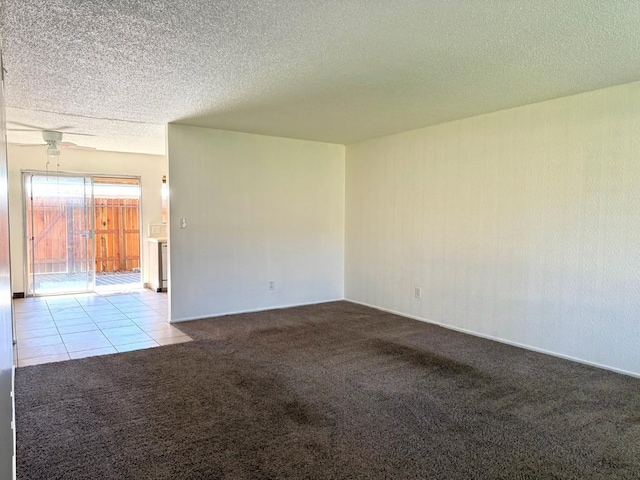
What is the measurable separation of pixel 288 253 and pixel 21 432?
391 cm

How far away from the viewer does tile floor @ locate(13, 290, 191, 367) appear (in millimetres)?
4047

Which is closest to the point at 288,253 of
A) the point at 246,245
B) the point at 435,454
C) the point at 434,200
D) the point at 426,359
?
the point at 246,245

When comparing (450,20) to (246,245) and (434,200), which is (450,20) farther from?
(246,245)

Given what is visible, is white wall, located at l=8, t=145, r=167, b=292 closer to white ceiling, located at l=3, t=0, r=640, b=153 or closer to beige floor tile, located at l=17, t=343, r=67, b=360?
white ceiling, located at l=3, t=0, r=640, b=153

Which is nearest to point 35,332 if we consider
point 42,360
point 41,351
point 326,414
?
point 41,351

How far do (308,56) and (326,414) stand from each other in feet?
8.00

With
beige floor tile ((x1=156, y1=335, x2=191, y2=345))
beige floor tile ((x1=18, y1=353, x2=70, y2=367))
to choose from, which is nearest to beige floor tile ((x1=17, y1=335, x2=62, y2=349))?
beige floor tile ((x1=18, y1=353, x2=70, y2=367))

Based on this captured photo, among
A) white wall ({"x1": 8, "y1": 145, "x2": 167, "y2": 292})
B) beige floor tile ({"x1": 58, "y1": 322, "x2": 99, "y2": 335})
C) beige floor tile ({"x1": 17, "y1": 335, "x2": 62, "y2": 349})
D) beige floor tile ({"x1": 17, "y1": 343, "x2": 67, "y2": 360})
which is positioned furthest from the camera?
white wall ({"x1": 8, "y1": 145, "x2": 167, "y2": 292})

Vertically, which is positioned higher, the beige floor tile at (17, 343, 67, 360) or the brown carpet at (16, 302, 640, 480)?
the beige floor tile at (17, 343, 67, 360)

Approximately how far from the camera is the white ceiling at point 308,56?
2262 mm

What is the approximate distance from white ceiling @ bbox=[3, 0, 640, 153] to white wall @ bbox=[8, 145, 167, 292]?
2.55 m

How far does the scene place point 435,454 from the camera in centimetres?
228

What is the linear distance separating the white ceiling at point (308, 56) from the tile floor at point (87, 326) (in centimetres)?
243

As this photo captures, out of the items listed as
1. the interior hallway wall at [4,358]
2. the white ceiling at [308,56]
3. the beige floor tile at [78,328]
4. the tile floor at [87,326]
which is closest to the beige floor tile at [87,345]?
the tile floor at [87,326]
